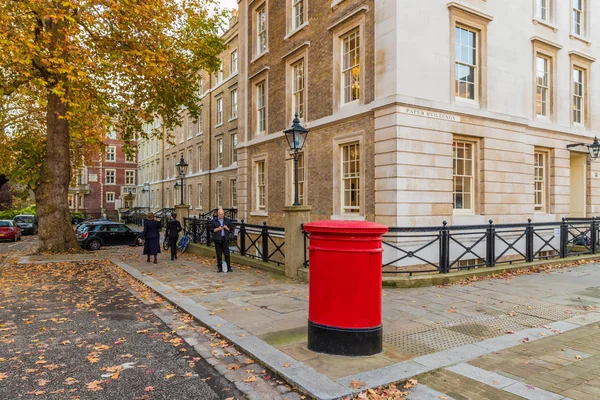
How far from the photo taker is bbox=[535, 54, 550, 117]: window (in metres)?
15.5

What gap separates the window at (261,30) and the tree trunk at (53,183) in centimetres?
933

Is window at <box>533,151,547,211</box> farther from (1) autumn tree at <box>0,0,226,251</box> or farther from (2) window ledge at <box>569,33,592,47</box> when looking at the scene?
(1) autumn tree at <box>0,0,226,251</box>

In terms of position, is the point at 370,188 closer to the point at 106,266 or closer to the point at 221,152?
the point at 106,266

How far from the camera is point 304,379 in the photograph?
409 centimetres

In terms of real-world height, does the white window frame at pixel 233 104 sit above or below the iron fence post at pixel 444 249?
above

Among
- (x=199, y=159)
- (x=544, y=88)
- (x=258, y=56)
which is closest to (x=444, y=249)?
(x=544, y=88)

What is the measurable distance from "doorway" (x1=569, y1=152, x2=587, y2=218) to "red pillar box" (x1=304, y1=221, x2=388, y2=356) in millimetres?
17140

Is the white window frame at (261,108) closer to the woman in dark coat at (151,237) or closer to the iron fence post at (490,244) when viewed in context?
the woman in dark coat at (151,237)

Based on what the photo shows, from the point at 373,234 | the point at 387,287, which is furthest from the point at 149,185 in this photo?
the point at 373,234

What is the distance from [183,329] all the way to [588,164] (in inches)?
738

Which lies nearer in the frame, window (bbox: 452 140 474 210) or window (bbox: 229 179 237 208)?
window (bbox: 452 140 474 210)

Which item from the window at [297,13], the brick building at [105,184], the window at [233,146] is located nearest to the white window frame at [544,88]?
the window at [297,13]

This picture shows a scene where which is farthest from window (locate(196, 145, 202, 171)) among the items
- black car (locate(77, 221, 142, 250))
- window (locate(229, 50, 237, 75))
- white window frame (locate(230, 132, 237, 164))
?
black car (locate(77, 221, 142, 250))

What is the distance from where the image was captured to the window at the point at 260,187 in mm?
19469
